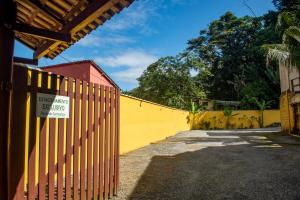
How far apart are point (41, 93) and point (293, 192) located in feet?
15.2

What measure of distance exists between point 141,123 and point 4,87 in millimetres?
10668

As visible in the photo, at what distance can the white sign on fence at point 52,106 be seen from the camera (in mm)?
3574

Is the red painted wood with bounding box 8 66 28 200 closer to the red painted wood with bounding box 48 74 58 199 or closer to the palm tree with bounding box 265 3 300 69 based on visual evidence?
the red painted wood with bounding box 48 74 58 199

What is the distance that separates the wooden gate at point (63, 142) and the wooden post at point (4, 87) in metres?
0.11

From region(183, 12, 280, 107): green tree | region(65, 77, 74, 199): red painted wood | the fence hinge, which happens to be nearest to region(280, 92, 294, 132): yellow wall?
region(183, 12, 280, 107): green tree

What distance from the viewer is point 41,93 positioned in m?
3.58

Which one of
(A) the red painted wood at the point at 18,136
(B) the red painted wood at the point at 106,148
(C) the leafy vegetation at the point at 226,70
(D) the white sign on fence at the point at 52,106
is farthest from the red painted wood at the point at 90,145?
(C) the leafy vegetation at the point at 226,70

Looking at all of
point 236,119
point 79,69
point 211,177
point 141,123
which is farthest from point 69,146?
point 236,119

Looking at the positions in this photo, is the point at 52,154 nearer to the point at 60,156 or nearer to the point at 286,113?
the point at 60,156

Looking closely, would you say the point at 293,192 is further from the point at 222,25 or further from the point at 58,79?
the point at 222,25

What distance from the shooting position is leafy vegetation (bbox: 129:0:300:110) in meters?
35.9

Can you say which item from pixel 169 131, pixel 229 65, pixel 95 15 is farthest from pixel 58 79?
pixel 229 65

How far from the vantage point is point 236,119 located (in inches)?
1323

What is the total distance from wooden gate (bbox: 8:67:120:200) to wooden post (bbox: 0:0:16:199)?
0.11 m
